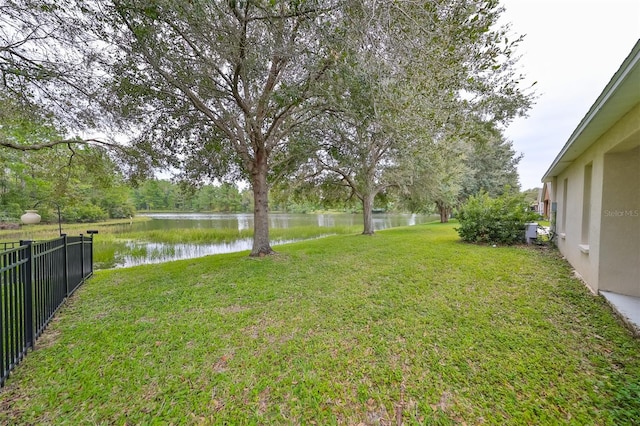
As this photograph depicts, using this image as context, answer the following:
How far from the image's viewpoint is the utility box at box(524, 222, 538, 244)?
8.26 metres

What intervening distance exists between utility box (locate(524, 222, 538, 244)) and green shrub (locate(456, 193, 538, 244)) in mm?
102

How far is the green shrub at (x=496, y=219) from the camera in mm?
8516

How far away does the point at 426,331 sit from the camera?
3.16 m

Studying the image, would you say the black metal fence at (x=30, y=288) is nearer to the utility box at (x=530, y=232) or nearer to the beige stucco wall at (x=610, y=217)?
the beige stucco wall at (x=610, y=217)

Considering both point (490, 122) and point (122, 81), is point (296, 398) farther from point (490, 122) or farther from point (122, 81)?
point (490, 122)

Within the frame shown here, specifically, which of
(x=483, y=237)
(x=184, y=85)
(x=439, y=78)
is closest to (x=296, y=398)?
(x=439, y=78)

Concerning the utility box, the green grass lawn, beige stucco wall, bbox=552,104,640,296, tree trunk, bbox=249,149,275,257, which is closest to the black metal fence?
the green grass lawn

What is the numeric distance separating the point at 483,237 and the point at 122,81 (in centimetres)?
1112

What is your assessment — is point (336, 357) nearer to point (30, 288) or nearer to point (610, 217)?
point (30, 288)

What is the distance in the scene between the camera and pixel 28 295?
9.35 ft

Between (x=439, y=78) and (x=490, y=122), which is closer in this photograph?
(x=439, y=78)

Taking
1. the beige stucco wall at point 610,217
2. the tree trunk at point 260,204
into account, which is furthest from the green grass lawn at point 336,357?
the tree trunk at point 260,204

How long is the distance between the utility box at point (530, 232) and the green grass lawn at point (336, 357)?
397cm

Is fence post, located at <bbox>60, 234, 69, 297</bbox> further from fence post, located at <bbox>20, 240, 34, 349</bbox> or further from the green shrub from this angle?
the green shrub
